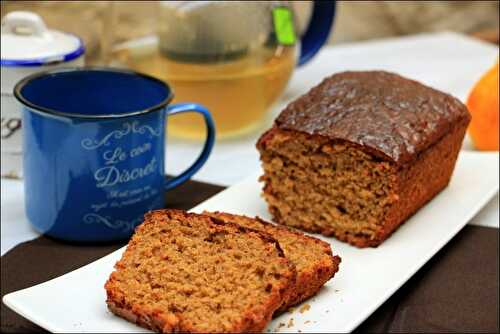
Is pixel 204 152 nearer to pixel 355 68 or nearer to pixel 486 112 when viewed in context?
pixel 486 112

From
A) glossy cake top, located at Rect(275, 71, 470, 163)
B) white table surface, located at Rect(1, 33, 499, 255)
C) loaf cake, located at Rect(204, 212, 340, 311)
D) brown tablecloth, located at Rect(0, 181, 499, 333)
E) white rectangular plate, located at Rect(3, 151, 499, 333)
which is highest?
glossy cake top, located at Rect(275, 71, 470, 163)

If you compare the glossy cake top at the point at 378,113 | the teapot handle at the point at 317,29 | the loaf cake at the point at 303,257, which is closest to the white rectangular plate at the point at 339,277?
the loaf cake at the point at 303,257

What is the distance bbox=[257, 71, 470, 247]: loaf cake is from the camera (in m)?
1.18

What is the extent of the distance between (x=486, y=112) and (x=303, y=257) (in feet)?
2.17

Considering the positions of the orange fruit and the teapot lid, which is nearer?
the teapot lid

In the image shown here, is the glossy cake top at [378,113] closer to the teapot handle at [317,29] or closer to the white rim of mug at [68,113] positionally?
the white rim of mug at [68,113]

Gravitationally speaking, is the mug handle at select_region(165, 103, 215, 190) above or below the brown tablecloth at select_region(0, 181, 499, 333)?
above

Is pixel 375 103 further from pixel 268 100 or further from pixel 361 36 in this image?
pixel 361 36

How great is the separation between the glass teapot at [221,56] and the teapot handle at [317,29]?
0.16 metres

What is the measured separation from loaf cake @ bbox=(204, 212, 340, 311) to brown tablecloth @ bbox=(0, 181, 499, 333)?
10 cm

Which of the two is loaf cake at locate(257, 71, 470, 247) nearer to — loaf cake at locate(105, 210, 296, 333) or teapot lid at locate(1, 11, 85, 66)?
loaf cake at locate(105, 210, 296, 333)

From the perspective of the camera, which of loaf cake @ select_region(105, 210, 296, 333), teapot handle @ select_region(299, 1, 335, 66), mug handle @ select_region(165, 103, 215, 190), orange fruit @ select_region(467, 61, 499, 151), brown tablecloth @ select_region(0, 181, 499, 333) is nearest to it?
loaf cake @ select_region(105, 210, 296, 333)

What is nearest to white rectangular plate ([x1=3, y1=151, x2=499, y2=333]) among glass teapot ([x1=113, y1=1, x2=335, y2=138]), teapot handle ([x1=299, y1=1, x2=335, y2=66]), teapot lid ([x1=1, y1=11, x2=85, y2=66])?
glass teapot ([x1=113, y1=1, x2=335, y2=138])

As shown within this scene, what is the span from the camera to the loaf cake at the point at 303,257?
0.99 metres
